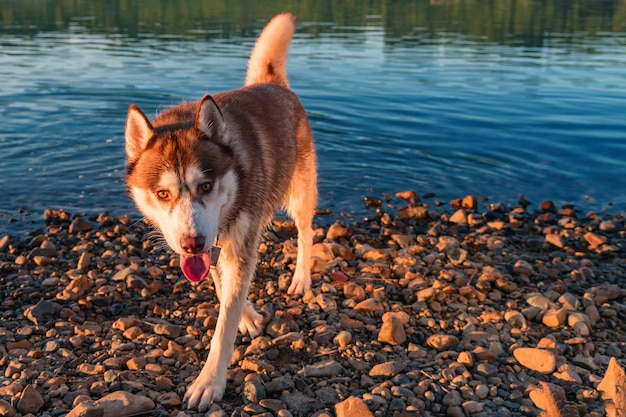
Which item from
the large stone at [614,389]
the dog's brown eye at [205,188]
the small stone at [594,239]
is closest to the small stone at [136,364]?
the dog's brown eye at [205,188]

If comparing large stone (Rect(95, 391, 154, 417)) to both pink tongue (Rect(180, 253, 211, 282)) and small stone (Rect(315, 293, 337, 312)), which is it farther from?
small stone (Rect(315, 293, 337, 312))

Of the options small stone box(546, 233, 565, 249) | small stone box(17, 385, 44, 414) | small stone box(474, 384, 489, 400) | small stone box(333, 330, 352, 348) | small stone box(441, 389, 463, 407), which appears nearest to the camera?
small stone box(17, 385, 44, 414)

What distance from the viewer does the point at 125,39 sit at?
95.9 feet

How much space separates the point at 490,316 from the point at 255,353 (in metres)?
2.11

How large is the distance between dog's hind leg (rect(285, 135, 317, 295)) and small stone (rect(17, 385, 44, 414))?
2536mm

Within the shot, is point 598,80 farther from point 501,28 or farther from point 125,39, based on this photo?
point 125,39

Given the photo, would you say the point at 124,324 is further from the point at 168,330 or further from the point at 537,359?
the point at 537,359

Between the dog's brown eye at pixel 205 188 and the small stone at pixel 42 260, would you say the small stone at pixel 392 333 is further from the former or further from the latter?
the small stone at pixel 42 260

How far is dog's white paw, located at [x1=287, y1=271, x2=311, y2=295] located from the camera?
553cm

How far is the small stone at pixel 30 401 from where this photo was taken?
3.61 metres

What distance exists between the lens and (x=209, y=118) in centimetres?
388

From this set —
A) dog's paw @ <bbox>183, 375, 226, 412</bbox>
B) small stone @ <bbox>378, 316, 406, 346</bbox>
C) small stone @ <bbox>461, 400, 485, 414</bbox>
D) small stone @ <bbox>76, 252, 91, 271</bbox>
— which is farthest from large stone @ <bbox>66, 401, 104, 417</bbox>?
small stone @ <bbox>76, 252, 91, 271</bbox>

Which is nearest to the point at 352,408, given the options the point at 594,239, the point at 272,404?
the point at 272,404

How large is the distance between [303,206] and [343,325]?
1.52m
